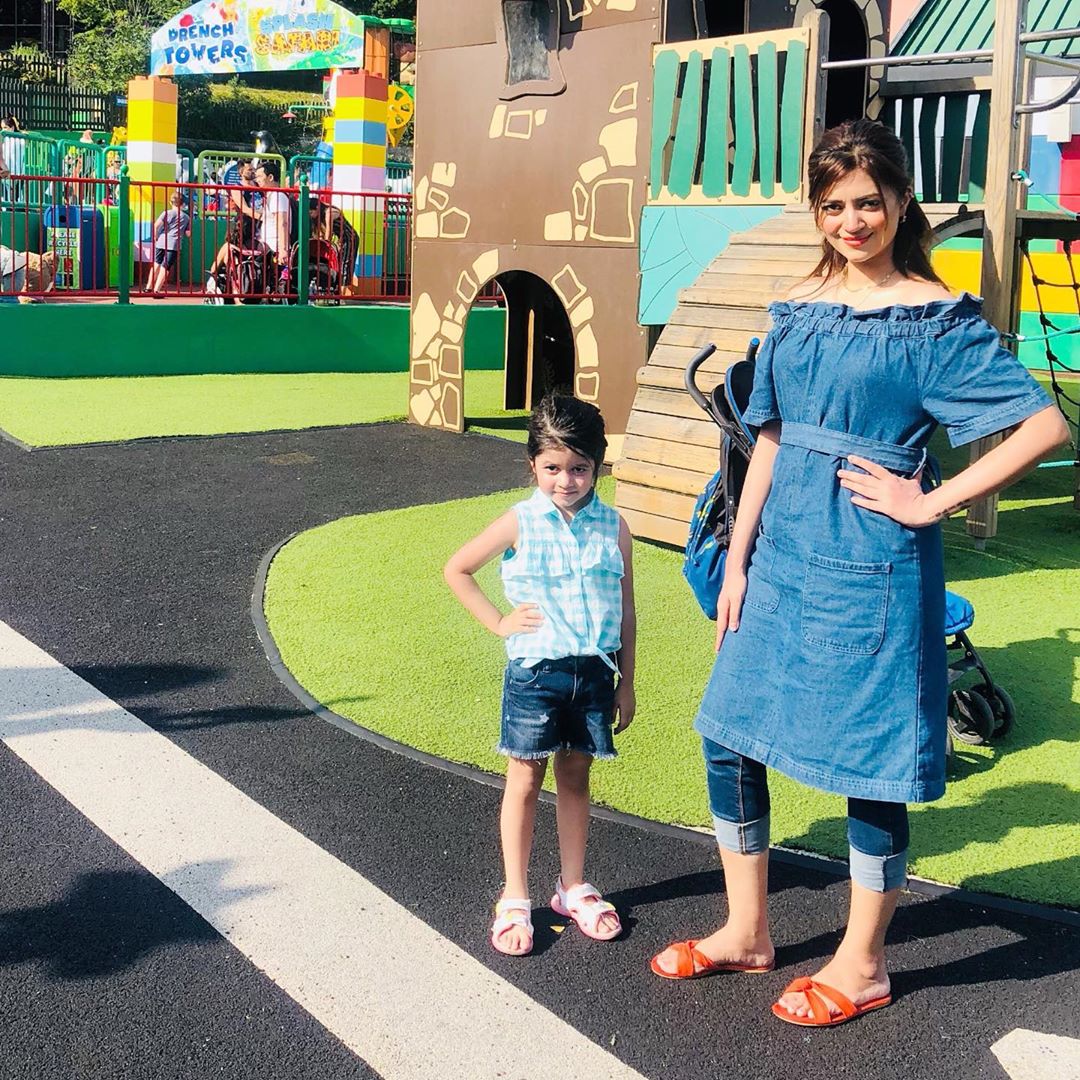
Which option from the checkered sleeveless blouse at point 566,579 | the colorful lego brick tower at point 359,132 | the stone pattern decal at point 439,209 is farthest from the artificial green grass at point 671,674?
the colorful lego brick tower at point 359,132

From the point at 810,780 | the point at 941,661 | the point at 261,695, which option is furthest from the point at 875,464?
the point at 261,695

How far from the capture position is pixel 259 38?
2630 cm

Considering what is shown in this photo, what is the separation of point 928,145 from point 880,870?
9.35m

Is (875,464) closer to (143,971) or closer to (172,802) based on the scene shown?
(143,971)

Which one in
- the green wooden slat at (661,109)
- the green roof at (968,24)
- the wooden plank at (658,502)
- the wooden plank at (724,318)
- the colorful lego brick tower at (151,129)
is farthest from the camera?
the colorful lego brick tower at (151,129)

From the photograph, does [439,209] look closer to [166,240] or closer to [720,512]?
[166,240]

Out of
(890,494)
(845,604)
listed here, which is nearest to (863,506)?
(890,494)

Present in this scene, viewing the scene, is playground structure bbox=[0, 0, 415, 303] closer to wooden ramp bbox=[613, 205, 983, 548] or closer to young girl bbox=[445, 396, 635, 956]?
wooden ramp bbox=[613, 205, 983, 548]

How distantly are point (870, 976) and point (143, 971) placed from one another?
164 cm

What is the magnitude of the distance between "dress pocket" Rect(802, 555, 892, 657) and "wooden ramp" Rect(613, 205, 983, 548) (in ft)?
13.3

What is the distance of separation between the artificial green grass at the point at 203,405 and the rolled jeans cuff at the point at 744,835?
25.6 feet

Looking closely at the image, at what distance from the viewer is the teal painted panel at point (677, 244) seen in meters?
8.66

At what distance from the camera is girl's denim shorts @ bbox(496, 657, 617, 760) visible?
3221 millimetres

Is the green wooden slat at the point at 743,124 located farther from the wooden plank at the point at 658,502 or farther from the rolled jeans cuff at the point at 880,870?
the rolled jeans cuff at the point at 880,870
